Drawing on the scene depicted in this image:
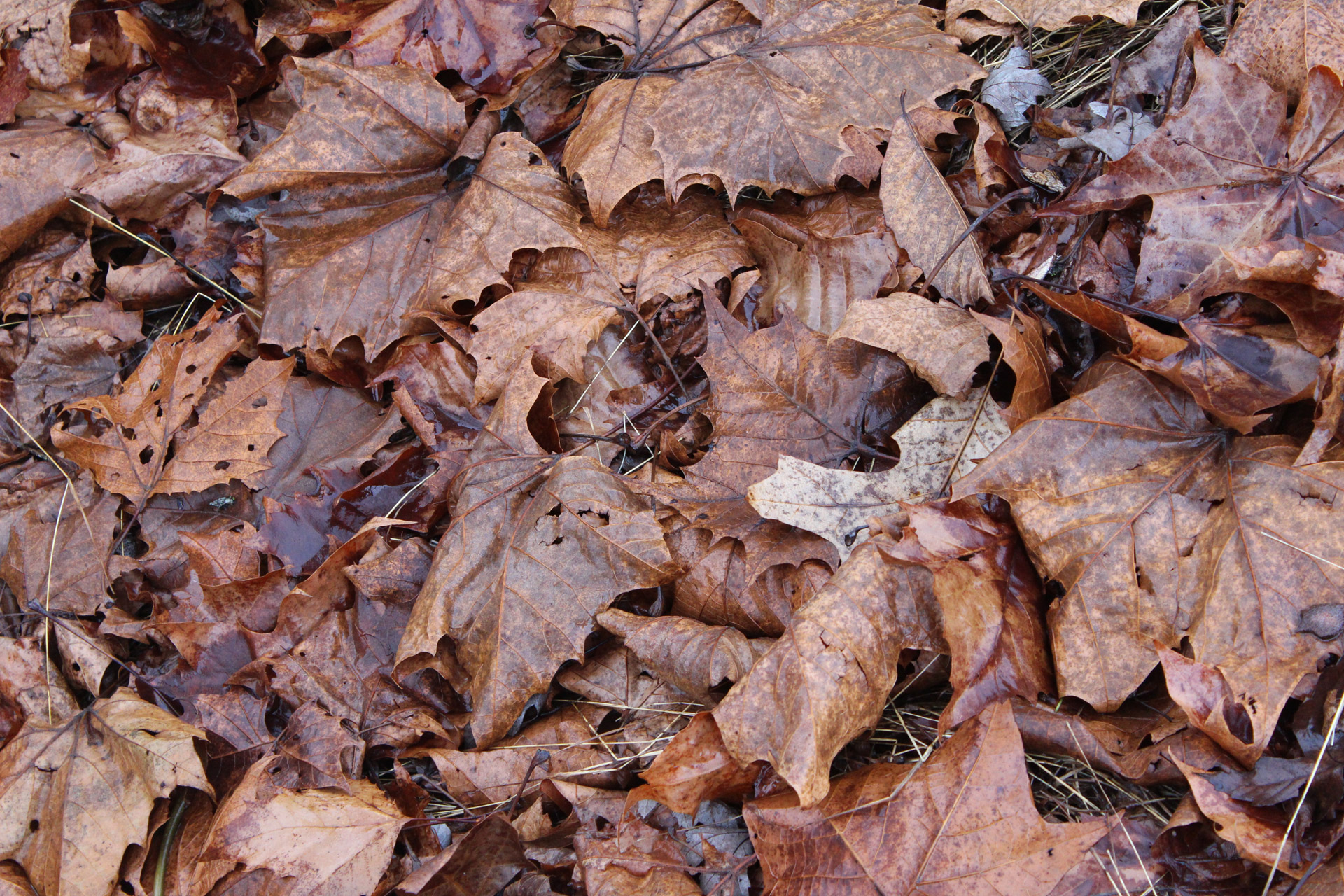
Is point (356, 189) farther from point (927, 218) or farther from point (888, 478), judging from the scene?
point (888, 478)

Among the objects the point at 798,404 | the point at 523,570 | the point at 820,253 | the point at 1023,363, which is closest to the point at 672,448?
the point at 798,404

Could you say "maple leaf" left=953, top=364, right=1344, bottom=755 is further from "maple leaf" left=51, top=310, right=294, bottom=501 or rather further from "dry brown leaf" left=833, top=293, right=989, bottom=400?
"maple leaf" left=51, top=310, right=294, bottom=501

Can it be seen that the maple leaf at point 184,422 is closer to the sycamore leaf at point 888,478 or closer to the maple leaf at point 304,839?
the maple leaf at point 304,839

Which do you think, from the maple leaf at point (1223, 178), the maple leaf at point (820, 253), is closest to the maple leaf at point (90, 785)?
the maple leaf at point (820, 253)

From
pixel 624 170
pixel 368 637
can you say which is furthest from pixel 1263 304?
pixel 368 637

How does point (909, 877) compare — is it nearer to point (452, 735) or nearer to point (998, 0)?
point (452, 735)

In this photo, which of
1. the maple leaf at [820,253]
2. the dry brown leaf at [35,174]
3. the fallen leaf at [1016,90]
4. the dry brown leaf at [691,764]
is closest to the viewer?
the dry brown leaf at [691,764]
